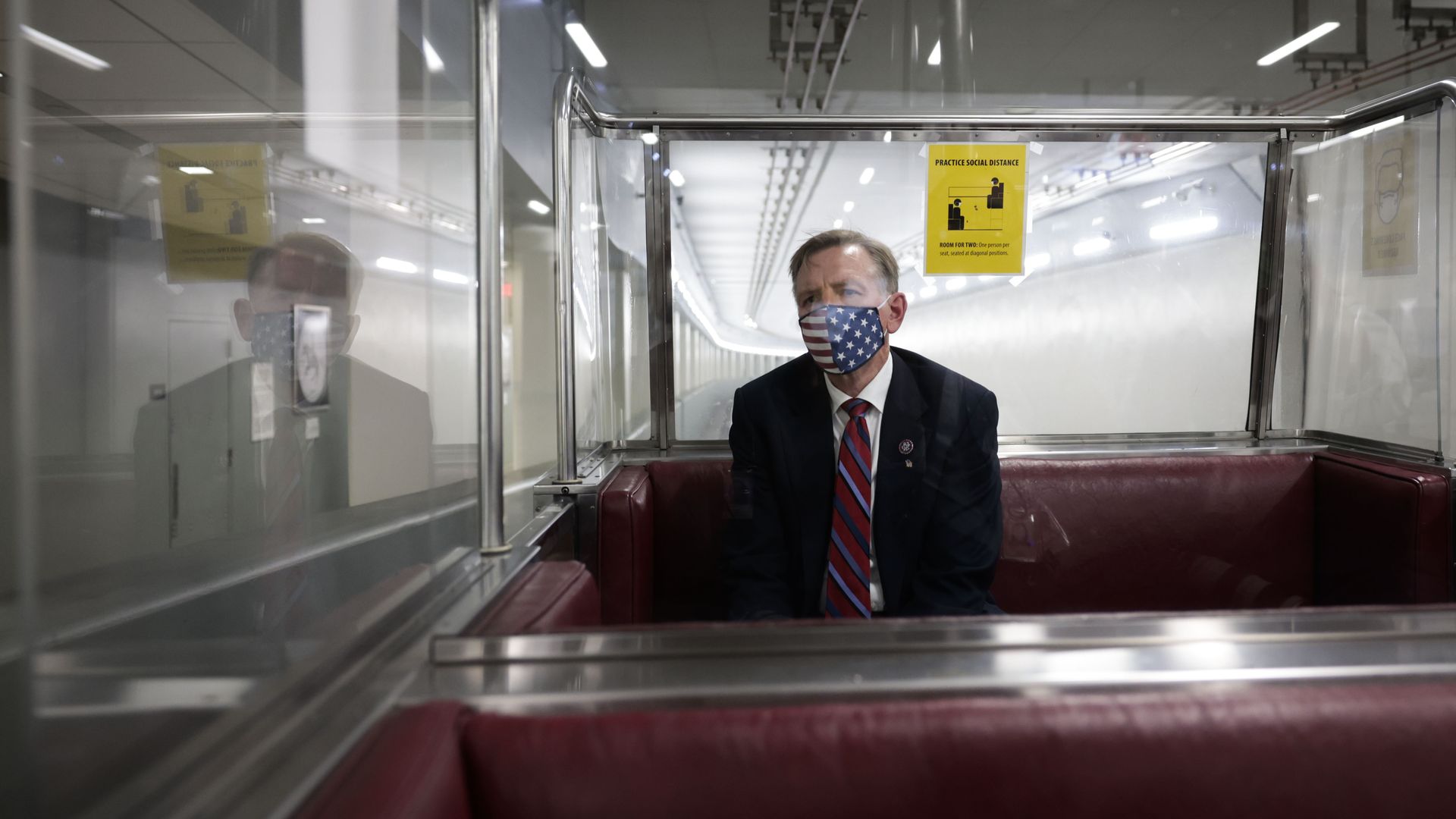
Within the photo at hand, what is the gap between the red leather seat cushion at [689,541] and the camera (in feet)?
6.83

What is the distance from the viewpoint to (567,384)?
6.48ft

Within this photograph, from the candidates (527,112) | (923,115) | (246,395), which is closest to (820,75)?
(527,112)

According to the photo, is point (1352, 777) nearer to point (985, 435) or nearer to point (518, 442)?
point (985, 435)

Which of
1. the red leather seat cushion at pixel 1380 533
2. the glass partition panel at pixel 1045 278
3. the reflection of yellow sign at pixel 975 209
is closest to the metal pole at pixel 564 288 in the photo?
the glass partition panel at pixel 1045 278

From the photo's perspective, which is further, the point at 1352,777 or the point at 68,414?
the point at 68,414

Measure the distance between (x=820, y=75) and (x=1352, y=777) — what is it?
4756 mm

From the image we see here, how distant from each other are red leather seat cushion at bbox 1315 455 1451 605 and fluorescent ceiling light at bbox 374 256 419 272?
2.46 m

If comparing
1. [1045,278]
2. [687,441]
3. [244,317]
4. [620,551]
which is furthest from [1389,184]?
[244,317]

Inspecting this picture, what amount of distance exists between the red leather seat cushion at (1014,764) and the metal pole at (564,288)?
1292mm

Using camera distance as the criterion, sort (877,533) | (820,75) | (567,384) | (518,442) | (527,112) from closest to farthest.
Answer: (877,533), (567,384), (527,112), (820,75), (518,442)

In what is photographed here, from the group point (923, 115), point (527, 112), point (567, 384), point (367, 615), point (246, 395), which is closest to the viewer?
point (367, 615)

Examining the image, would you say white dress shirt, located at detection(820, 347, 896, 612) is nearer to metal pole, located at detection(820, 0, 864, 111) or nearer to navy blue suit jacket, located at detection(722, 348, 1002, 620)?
navy blue suit jacket, located at detection(722, 348, 1002, 620)

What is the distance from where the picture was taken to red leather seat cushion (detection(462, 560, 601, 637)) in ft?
2.90

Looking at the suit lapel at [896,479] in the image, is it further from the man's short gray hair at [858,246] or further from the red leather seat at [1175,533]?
the red leather seat at [1175,533]
